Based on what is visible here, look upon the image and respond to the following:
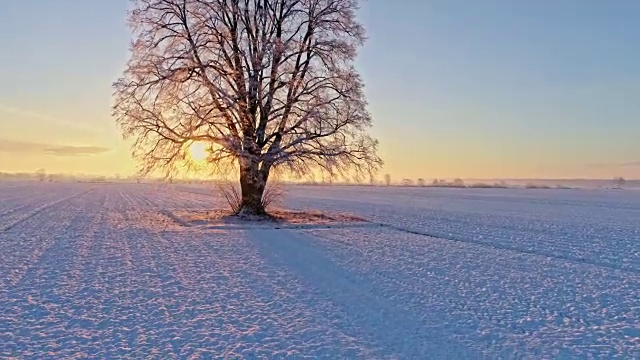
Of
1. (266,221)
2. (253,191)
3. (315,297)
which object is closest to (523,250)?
(315,297)

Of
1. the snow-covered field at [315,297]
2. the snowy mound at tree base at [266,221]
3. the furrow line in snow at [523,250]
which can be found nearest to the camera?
the snow-covered field at [315,297]

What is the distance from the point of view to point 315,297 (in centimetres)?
920

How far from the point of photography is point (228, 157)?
2259 cm

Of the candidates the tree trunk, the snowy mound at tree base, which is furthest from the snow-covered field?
the tree trunk

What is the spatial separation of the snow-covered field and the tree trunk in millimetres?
5921

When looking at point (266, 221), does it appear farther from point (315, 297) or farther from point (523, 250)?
point (315, 297)

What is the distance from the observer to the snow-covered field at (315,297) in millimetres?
6625

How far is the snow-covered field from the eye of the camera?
6.62 meters

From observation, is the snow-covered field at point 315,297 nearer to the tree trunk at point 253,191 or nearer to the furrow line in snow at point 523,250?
the furrow line in snow at point 523,250

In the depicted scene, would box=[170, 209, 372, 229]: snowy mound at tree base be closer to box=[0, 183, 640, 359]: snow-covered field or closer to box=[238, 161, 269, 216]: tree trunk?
box=[238, 161, 269, 216]: tree trunk

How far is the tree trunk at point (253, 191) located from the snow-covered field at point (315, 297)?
19.4 ft

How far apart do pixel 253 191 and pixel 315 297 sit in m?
15.2

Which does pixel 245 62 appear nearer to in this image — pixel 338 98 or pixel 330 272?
pixel 338 98

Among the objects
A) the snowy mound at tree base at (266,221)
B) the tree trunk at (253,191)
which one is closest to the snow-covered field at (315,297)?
the snowy mound at tree base at (266,221)
